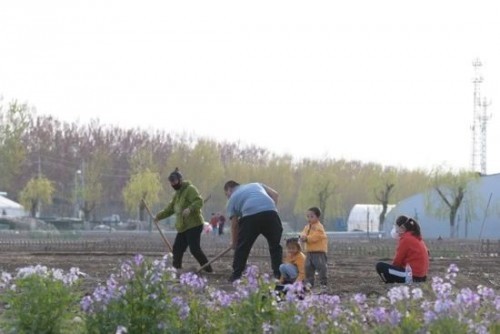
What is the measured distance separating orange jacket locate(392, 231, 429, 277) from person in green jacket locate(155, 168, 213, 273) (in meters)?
2.96

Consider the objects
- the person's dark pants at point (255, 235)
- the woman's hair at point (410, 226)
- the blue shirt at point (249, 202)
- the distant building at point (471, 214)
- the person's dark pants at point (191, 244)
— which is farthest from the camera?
the distant building at point (471, 214)

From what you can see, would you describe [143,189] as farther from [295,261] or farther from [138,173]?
[295,261]

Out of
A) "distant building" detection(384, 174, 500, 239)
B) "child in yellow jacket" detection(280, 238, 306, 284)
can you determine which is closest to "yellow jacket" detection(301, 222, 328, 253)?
"child in yellow jacket" detection(280, 238, 306, 284)

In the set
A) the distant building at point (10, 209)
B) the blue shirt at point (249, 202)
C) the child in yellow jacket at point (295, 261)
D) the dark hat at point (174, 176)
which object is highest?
the distant building at point (10, 209)

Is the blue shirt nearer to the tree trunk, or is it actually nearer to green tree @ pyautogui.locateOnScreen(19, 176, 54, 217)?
the tree trunk

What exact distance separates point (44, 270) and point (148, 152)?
75728 mm

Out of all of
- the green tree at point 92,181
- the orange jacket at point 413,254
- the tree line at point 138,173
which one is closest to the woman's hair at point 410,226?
the orange jacket at point 413,254

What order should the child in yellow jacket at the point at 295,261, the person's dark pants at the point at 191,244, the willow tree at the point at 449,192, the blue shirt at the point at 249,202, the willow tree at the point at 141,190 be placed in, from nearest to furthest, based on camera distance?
1. the child in yellow jacket at the point at 295,261
2. the blue shirt at the point at 249,202
3. the person's dark pants at the point at 191,244
4. the willow tree at the point at 449,192
5. the willow tree at the point at 141,190

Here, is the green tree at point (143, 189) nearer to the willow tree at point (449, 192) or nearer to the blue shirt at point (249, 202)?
the willow tree at point (449, 192)

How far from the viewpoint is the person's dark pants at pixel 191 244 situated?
48.8 feet

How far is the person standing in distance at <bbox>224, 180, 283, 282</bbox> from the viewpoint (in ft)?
41.5

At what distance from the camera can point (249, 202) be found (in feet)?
41.8

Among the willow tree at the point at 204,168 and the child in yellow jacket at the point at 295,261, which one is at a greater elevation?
the willow tree at the point at 204,168

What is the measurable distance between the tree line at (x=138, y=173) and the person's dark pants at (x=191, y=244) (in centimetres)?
5259
